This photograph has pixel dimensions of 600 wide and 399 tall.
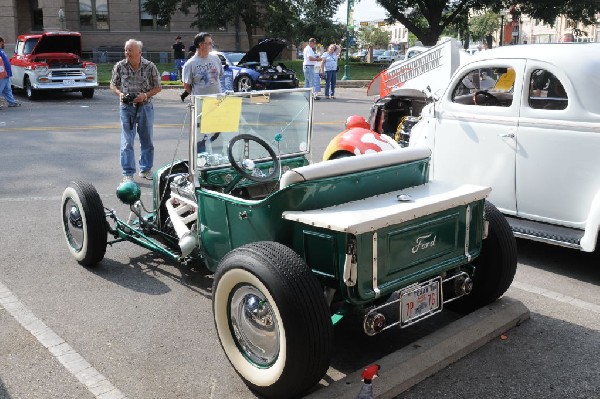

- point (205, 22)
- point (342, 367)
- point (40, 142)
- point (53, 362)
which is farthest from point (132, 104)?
point (205, 22)

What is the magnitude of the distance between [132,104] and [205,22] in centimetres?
3418

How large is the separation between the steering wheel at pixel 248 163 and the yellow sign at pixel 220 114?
110mm

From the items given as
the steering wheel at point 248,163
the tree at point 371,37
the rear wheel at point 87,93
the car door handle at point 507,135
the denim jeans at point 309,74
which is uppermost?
the tree at point 371,37

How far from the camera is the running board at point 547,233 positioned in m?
5.26

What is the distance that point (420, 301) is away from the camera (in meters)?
3.67

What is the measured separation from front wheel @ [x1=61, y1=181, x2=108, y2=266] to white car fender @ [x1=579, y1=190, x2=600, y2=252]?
3.79 meters

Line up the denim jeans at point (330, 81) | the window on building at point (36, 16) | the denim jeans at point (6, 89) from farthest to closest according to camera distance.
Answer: the window on building at point (36, 16) → the denim jeans at point (330, 81) → the denim jeans at point (6, 89)

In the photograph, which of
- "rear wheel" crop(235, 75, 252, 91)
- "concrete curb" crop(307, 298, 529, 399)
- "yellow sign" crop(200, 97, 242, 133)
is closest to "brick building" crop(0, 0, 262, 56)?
"rear wheel" crop(235, 75, 252, 91)

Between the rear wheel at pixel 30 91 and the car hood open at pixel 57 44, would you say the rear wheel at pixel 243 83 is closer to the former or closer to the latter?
the car hood open at pixel 57 44

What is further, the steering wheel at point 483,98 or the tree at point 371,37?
the tree at point 371,37

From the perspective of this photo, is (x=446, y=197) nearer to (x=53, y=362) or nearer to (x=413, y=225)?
(x=413, y=225)

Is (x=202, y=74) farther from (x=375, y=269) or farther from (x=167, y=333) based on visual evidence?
(x=375, y=269)

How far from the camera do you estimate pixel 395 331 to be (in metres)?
4.41

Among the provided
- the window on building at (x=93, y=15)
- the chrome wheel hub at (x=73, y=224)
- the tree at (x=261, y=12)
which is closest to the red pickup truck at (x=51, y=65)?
the chrome wheel hub at (x=73, y=224)
